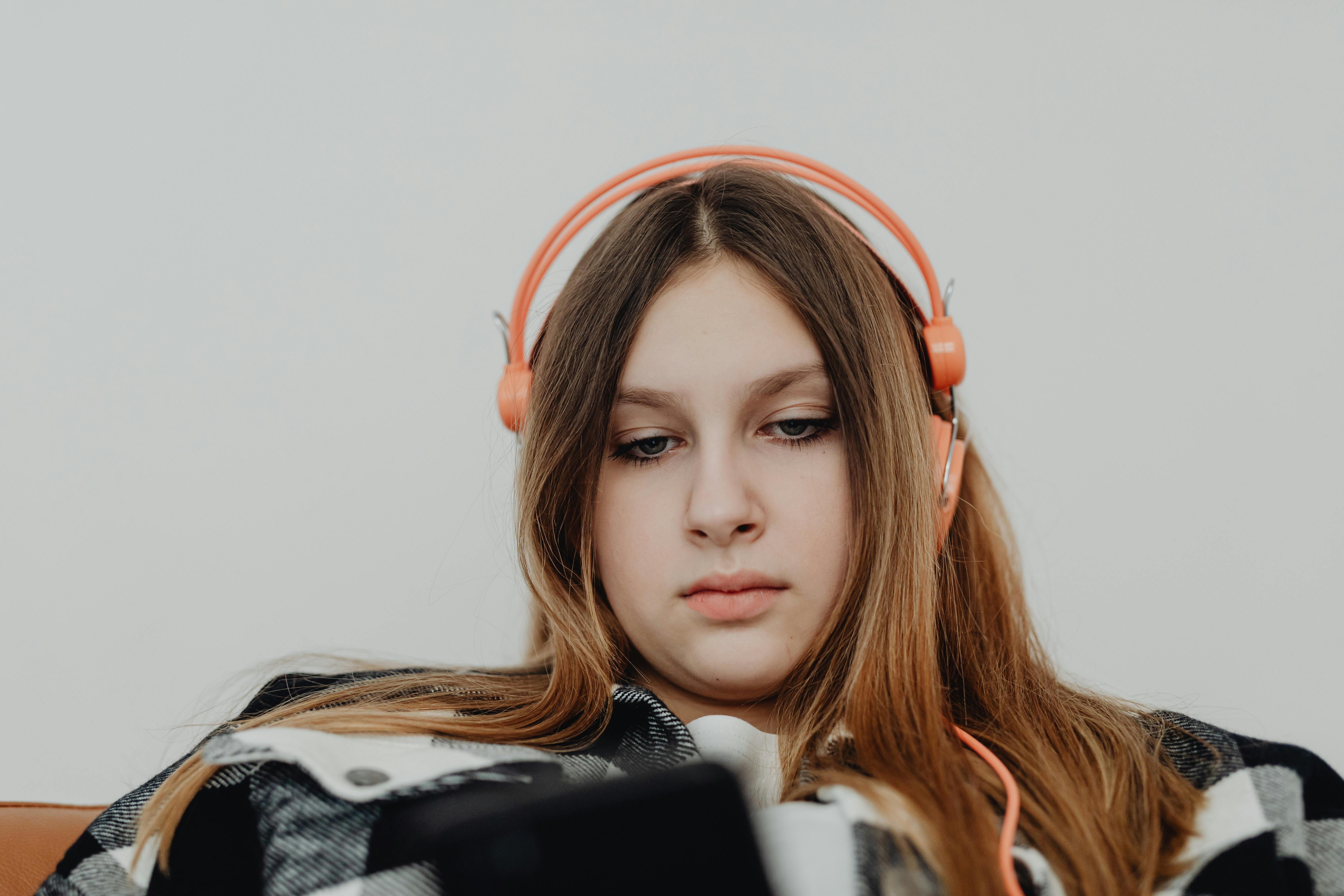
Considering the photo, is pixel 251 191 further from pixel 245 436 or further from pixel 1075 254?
pixel 1075 254

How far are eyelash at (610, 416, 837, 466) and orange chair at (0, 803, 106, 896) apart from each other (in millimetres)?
708

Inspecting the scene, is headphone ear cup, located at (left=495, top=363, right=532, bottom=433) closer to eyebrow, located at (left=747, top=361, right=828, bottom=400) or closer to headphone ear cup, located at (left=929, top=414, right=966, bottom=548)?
eyebrow, located at (left=747, top=361, right=828, bottom=400)

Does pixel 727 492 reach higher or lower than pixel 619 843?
higher

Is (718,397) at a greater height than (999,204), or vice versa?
(999,204)

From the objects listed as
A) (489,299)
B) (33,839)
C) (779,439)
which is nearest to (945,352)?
(779,439)

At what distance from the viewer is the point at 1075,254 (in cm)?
159

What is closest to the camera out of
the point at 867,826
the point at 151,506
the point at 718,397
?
the point at 867,826

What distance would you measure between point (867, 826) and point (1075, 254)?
3.78 feet

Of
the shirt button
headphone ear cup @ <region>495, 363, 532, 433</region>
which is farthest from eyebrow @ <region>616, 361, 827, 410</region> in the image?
the shirt button

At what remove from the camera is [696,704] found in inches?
45.4

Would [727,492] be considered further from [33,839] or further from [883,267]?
[33,839]

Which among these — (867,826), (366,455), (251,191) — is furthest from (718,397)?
(251,191)

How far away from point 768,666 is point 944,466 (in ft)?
1.02

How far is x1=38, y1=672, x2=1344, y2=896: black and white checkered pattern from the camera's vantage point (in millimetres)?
792
